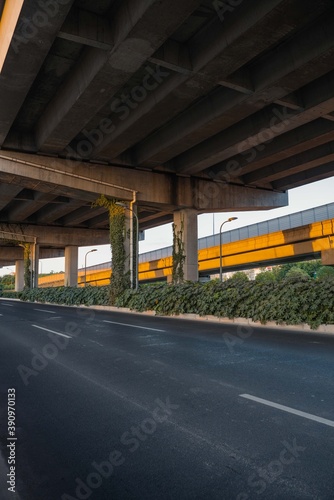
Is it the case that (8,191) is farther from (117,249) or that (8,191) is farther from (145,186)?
(145,186)

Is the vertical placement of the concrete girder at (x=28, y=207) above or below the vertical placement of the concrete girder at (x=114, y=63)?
above

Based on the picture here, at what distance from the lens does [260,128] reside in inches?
734

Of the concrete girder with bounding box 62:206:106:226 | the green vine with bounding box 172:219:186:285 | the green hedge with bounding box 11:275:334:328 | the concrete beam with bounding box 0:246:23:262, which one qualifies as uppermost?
the concrete girder with bounding box 62:206:106:226

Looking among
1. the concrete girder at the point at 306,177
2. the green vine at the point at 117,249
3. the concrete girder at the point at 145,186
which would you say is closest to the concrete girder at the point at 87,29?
the concrete girder at the point at 145,186

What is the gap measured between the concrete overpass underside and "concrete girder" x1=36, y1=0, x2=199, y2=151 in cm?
4

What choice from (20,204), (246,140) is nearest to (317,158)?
(246,140)

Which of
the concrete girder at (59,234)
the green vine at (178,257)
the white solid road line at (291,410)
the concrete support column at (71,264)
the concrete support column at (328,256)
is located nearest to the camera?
the white solid road line at (291,410)

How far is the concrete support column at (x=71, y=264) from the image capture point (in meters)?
49.2

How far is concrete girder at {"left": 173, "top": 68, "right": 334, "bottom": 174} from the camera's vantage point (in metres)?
15.6

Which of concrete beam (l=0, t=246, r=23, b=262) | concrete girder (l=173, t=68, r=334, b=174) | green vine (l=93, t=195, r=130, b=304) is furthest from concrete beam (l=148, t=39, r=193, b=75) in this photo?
concrete beam (l=0, t=246, r=23, b=262)

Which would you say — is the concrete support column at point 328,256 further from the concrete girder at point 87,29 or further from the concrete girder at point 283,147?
the concrete girder at point 87,29

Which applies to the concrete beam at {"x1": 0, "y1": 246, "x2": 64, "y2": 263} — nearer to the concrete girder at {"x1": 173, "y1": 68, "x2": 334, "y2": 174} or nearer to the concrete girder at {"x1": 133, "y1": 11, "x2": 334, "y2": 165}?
the concrete girder at {"x1": 173, "y1": 68, "x2": 334, "y2": 174}

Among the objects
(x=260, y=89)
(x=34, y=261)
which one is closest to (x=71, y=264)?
(x=34, y=261)

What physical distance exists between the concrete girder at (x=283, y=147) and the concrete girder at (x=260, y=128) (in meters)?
1.17
